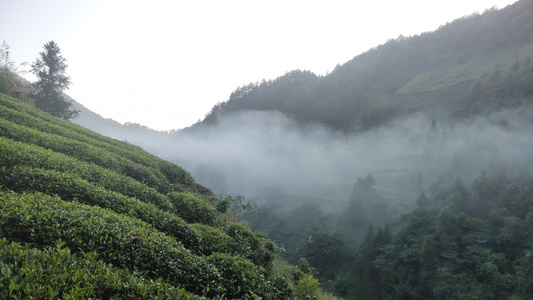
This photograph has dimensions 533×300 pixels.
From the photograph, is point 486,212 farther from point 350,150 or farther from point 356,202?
point 350,150

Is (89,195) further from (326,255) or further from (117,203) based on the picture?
(326,255)

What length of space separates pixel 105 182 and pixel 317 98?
123614mm

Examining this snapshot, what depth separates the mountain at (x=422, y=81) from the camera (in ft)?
249

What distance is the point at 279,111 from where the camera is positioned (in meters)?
131

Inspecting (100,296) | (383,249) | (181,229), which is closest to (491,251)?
(383,249)

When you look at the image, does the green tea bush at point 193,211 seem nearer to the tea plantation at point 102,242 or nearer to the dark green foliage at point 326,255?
the tea plantation at point 102,242

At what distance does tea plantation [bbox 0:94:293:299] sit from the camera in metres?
3.92

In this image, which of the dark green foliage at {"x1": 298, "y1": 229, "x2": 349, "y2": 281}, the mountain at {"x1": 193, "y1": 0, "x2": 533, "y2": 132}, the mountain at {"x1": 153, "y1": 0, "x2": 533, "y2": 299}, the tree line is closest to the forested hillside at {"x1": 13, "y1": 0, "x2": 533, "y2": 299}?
the dark green foliage at {"x1": 298, "y1": 229, "x2": 349, "y2": 281}

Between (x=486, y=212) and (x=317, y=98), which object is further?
(x=317, y=98)

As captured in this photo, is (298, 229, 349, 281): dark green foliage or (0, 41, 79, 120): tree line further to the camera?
(298, 229, 349, 281): dark green foliage

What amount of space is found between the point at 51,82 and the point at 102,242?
3809cm

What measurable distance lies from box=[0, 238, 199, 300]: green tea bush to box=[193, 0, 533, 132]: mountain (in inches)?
3419

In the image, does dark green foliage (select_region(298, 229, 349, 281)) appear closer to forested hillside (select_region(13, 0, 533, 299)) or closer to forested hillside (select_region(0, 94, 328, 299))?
forested hillside (select_region(13, 0, 533, 299))

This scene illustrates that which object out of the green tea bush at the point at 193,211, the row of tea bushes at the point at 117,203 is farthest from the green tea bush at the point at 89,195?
the green tea bush at the point at 193,211
